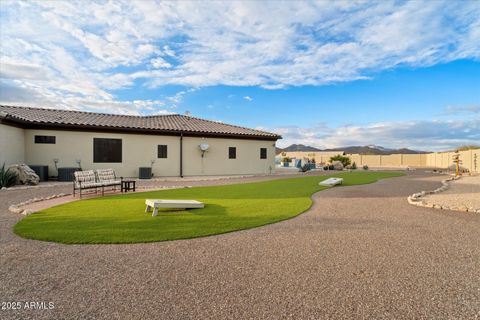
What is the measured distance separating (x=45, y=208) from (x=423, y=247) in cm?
890

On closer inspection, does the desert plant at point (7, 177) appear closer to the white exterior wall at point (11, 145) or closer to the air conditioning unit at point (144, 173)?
the white exterior wall at point (11, 145)

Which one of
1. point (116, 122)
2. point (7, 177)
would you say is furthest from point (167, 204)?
point (116, 122)

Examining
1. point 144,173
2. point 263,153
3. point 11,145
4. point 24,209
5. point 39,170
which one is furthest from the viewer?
point 263,153

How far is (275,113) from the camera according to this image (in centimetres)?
2578

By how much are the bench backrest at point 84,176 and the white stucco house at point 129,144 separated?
231 inches

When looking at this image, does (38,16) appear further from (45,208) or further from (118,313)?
(118,313)

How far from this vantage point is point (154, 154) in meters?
18.0

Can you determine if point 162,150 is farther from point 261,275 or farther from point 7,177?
point 261,275

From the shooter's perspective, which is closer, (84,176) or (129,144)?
(84,176)

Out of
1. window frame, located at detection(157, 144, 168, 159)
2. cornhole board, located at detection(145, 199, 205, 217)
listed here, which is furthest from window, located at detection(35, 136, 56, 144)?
cornhole board, located at detection(145, 199, 205, 217)

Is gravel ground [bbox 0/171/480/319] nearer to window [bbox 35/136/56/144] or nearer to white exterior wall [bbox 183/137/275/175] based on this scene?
window [bbox 35/136/56/144]

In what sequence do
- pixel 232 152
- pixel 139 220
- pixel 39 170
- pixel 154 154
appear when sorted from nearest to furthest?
pixel 139 220, pixel 39 170, pixel 154 154, pixel 232 152

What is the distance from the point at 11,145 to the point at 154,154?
23.8 ft

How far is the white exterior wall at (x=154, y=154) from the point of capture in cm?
1547
